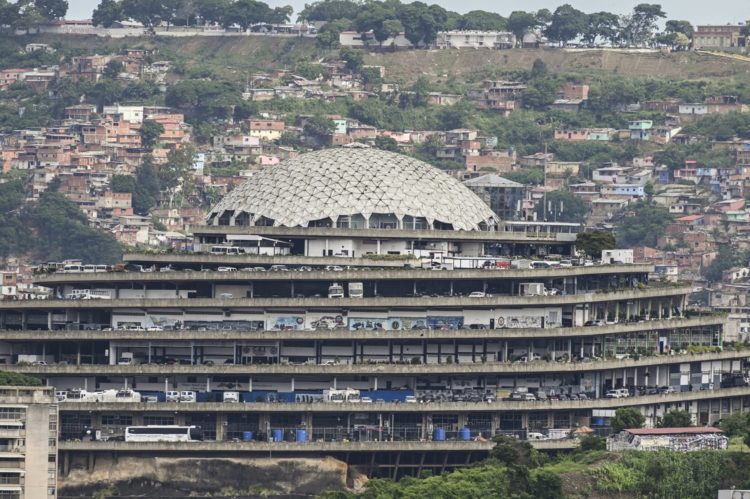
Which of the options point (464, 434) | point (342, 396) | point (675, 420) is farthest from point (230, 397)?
point (675, 420)

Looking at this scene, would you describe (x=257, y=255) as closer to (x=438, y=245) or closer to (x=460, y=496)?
(x=438, y=245)

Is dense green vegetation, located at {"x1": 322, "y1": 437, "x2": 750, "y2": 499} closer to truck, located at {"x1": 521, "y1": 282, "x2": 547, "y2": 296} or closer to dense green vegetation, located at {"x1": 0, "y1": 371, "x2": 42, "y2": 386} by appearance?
dense green vegetation, located at {"x1": 0, "y1": 371, "x2": 42, "y2": 386}

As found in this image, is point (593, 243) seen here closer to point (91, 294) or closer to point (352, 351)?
point (352, 351)

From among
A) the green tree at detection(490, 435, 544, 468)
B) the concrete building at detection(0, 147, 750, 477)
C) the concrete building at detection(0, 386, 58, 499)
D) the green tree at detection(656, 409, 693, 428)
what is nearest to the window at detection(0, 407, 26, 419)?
the concrete building at detection(0, 386, 58, 499)

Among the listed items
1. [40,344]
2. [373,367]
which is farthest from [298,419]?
[40,344]

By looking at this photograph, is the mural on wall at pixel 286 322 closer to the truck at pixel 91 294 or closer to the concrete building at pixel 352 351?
the concrete building at pixel 352 351

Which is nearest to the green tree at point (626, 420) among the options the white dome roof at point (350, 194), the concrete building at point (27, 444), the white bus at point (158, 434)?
the white dome roof at point (350, 194)
